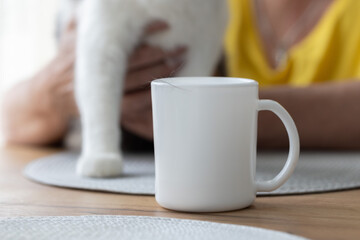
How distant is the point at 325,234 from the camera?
437mm

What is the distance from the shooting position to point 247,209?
0.52 meters

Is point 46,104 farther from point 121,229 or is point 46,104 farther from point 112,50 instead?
point 121,229

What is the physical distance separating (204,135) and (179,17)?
0.44 m

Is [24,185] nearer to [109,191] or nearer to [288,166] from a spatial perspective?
[109,191]

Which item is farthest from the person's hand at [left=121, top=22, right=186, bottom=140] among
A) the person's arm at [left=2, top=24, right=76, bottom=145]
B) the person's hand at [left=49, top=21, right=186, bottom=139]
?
the person's arm at [left=2, top=24, right=76, bottom=145]

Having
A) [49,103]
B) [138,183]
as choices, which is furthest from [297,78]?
[138,183]

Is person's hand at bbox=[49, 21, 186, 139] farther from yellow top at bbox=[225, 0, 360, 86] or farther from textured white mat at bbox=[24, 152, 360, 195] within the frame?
yellow top at bbox=[225, 0, 360, 86]

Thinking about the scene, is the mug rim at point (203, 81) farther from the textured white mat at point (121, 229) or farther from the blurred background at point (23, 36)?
the blurred background at point (23, 36)

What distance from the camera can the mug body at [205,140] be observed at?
49cm

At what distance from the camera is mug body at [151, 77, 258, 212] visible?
49cm

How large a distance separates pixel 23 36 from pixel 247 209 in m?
1.61

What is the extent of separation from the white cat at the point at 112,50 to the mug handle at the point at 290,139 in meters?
0.25

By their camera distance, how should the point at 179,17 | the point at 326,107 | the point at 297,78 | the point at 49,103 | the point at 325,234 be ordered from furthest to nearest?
the point at 297,78, the point at 49,103, the point at 326,107, the point at 179,17, the point at 325,234

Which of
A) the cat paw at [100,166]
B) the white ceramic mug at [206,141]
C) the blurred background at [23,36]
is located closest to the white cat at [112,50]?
the cat paw at [100,166]
